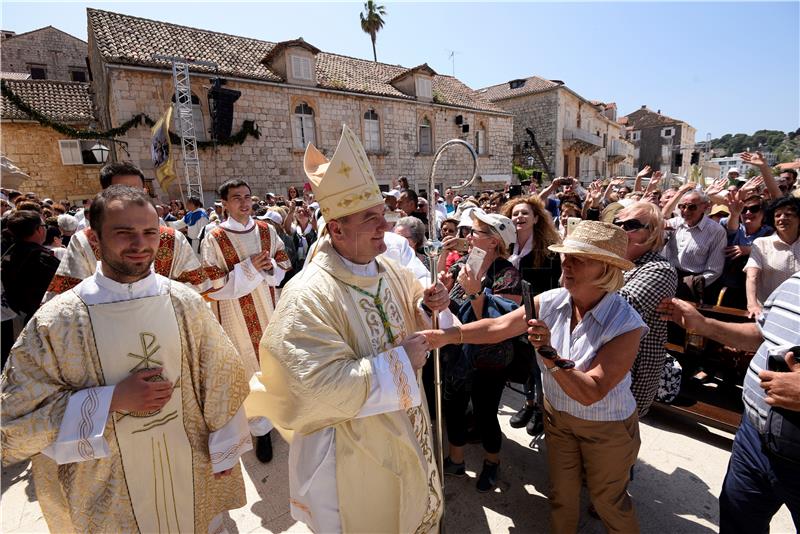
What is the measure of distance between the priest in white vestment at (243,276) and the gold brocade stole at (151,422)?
1531 millimetres

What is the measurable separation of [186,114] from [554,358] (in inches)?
596

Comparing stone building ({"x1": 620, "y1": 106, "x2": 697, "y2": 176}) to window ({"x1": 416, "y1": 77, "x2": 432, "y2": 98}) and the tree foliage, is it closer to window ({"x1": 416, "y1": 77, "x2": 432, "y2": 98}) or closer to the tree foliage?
window ({"x1": 416, "y1": 77, "x2": 432, "y2": 98})

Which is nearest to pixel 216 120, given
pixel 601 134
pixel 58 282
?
pixel 58 282

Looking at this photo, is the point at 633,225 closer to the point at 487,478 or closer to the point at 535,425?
the point at 535,425

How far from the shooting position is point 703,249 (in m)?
4.47

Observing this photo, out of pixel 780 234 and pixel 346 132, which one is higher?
pixel 346 132

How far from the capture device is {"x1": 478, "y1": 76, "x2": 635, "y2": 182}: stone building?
3061 centimetres

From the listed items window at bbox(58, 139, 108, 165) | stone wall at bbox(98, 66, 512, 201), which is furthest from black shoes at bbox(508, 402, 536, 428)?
window at bbox(58, 139, 108, 165)

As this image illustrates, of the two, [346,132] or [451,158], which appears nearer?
[346,132]

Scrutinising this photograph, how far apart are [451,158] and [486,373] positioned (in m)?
20.5

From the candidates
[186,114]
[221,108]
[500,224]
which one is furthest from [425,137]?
[500,224]

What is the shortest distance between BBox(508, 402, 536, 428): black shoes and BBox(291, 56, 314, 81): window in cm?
1683

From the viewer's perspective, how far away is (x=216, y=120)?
48.5 feet

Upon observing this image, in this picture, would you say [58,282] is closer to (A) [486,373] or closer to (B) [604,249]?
(A) [486,373]
